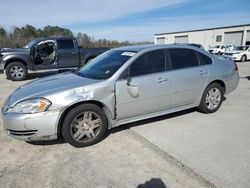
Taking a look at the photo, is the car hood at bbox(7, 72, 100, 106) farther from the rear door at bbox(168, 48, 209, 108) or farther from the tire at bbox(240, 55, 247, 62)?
the tire at bbox(240, 55, 247, 62)

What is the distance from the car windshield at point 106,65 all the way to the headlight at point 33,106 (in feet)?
3.26

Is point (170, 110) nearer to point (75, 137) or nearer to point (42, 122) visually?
point (75, 137)

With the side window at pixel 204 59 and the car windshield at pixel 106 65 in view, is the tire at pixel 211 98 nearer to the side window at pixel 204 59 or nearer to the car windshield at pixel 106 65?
the side window at pixel 204 59

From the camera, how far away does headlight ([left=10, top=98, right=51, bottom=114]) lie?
3396 millimetres

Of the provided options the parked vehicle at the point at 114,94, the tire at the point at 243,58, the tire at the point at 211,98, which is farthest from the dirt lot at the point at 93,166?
the tire at the point at 243,58

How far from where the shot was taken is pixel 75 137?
3674 millimetres

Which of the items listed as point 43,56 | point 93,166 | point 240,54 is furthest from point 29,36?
point 93,166

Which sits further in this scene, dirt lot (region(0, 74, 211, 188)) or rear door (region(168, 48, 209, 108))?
rear door (region(168, 48, 209, 108))

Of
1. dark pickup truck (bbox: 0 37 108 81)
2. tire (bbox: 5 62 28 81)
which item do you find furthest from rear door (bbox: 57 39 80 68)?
tire (bbox: 5 62 28 81)

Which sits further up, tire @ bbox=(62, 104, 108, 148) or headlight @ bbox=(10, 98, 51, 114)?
headlight @ bbox=(10, 98, 51, 114)

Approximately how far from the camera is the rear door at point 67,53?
11125 mm

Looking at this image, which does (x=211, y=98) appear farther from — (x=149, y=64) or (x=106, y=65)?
(x=106, y=65)

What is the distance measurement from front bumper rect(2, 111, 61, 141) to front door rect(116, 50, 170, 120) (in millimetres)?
1076

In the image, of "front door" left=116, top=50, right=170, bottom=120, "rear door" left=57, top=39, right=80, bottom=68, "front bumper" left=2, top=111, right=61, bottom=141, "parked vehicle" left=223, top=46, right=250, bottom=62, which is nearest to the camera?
"front bumper" left=2, top=111, right=61, bottom=141
